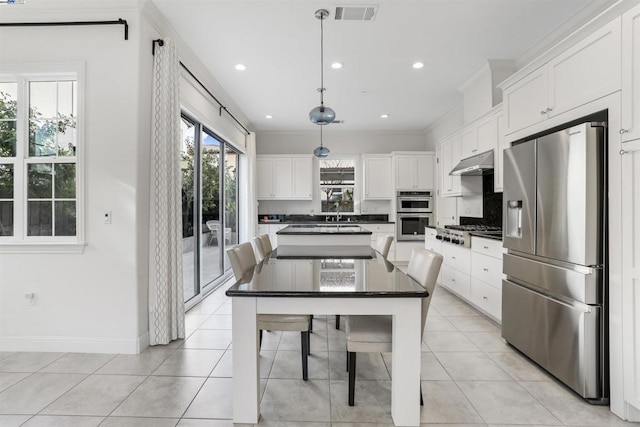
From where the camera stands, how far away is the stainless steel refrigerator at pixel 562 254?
1.97m

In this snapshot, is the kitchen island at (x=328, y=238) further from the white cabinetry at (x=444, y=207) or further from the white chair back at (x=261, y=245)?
the white cabinetry at (x=444, y=207)

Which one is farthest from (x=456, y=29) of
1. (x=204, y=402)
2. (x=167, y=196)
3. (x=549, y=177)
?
(x=204, y=402)

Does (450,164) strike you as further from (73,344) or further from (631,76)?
(73,344)

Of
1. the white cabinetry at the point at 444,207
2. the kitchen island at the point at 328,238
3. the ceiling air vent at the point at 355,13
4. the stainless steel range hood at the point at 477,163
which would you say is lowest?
the kitchen island at the point at 328,238

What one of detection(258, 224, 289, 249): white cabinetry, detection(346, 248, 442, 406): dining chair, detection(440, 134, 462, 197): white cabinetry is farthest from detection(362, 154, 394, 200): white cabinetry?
detection(346, 248, 442, 406): dining chair

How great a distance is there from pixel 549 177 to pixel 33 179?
3.99 metres

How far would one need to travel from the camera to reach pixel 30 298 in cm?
272

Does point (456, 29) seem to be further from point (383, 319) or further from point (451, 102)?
point (383, 319)

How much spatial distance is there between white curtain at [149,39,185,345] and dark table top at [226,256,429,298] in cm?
102

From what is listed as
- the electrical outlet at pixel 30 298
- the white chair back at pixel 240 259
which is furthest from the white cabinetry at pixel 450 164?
the electrical outlet at pixel 30 298

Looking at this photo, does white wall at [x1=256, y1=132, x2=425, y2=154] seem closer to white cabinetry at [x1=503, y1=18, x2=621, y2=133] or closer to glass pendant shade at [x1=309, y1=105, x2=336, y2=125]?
glass pendant shade at [x1=309, y1=105, x2=336, y2=125]

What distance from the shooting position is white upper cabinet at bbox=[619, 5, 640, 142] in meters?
1.74

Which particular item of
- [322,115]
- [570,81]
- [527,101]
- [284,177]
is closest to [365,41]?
[322,115]

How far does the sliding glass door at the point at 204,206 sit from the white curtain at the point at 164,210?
979 mm
